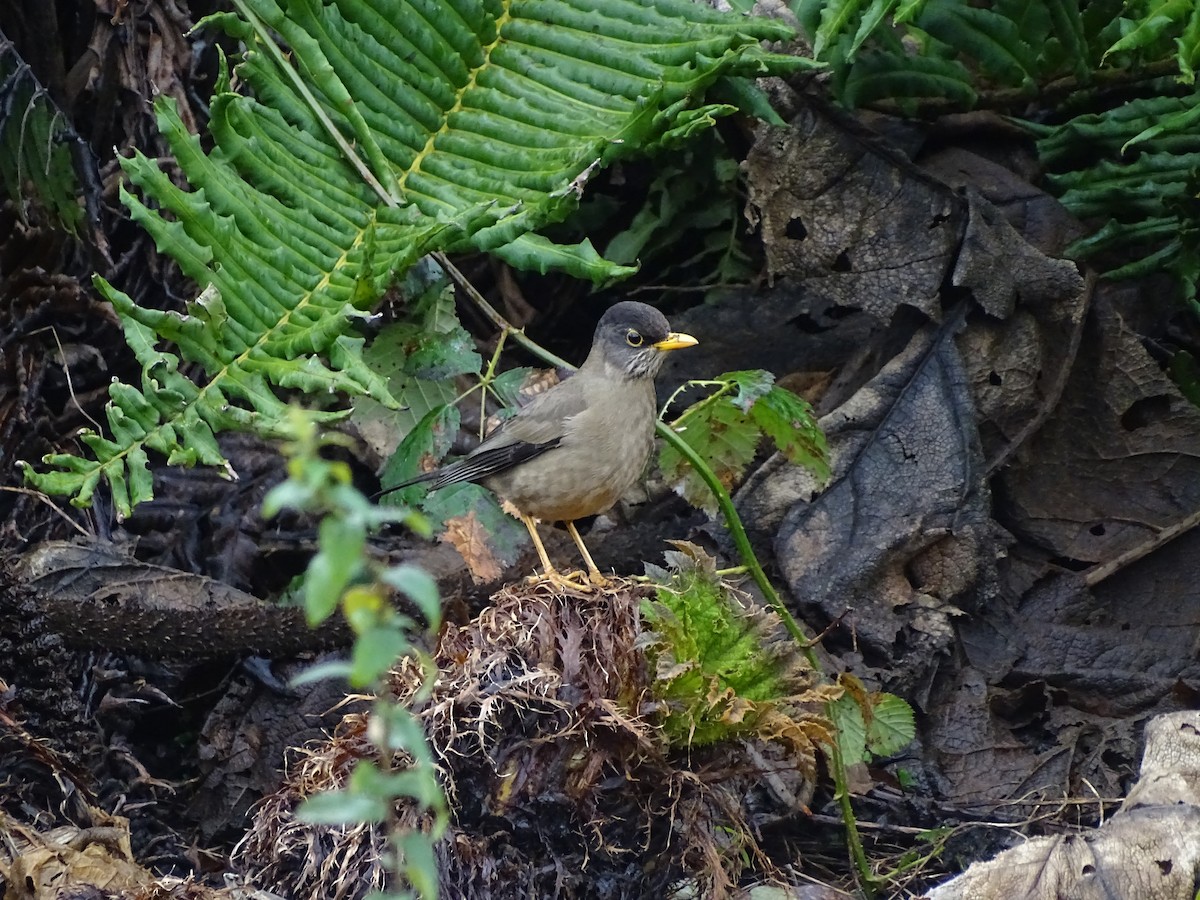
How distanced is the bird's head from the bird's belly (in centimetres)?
28

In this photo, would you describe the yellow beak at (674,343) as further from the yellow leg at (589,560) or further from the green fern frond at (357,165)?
the yellow leg at (589,560)

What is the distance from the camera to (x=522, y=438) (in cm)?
395

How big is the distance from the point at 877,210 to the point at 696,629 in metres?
1.78

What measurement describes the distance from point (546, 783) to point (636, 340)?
1.66 meters

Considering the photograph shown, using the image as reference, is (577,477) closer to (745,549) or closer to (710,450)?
(710,450)

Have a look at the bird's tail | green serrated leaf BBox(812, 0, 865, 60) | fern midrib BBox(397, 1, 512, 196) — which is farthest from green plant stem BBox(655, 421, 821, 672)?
fern midrib BBox(397, 1, 512, 196)

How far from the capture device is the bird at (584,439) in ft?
12.7

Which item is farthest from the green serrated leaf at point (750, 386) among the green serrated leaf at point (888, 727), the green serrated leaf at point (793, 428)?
the green serrated leaf at point (888, 727)

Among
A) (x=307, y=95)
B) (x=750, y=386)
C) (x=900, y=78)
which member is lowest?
(x=750, y=386)

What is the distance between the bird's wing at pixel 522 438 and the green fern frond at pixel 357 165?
468 millimetres

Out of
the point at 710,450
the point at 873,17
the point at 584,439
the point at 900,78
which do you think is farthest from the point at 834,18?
the point at 584,439

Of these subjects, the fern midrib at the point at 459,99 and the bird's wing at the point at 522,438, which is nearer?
the bird's wing at the point at 522,438

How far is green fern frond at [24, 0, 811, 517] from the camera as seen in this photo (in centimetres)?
337

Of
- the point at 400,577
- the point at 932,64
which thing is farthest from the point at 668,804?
the point at 932,64
